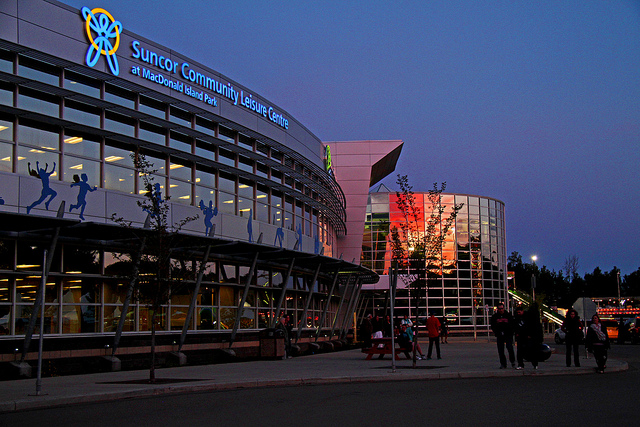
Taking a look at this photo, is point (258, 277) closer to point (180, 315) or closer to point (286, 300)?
point (286, 300)

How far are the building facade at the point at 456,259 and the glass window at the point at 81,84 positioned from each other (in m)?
45.0

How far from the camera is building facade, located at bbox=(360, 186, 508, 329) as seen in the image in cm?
6619

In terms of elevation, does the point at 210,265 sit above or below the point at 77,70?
below

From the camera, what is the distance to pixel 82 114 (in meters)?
22.2

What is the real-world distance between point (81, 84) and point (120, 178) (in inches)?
130

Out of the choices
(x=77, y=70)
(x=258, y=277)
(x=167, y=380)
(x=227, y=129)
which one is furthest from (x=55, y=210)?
(x=258, y=277)

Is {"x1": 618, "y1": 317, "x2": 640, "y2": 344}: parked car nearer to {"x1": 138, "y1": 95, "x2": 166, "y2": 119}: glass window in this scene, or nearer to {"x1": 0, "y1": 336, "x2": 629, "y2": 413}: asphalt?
{"x1": 0, "y1": 336, "x2": 629, "y2": 413}: asphalt

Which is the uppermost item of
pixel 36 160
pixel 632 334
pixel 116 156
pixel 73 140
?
pixel 73 140

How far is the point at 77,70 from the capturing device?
21.5m

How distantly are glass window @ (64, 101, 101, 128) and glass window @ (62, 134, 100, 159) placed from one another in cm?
43

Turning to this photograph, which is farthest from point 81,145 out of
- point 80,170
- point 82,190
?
point 82,190

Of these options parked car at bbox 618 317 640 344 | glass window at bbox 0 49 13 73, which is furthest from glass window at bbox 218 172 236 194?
parked car at bbox 618 317 640 344

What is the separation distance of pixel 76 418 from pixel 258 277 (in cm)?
2023

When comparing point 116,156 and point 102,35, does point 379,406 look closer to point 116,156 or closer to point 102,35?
point 116,156
